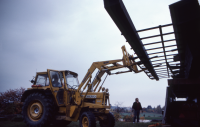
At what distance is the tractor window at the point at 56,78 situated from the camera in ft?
27.8

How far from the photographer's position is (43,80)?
346 inches

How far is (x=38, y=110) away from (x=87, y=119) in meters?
2.82

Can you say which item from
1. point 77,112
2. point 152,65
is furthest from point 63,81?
point 152,65

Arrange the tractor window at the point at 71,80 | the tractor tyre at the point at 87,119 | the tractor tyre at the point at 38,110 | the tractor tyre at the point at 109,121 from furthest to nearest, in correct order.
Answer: the tractor window at the point at 71,80 < the tractor tyre at the point at 109,121 < the tractor tyre at the point at 38,110 < the tractor tyre at the point at 87,119

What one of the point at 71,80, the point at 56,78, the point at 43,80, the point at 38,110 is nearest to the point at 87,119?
the point at 71,80

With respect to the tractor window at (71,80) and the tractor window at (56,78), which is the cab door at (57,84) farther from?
the tractor window at (71,80)

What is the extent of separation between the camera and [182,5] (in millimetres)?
2693

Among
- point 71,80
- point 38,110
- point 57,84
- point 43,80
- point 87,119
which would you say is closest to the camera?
point 87,119

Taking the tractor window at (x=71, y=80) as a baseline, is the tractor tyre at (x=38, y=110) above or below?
below

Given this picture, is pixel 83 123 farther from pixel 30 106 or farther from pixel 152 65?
pixel 152 65

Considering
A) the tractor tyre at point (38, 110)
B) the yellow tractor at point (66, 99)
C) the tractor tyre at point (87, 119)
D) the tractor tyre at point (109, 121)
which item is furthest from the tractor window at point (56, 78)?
the tractor tyre at point (109, 121)

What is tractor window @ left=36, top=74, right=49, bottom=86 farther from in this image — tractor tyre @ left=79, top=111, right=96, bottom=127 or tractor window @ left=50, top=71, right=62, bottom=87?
tractor tyre @ left=79, top=111, right=96, bottom=127

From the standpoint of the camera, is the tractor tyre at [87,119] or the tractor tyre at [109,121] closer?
the tractor tyre at [87,119]

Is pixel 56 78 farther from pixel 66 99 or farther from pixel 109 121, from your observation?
pixel 109 121
